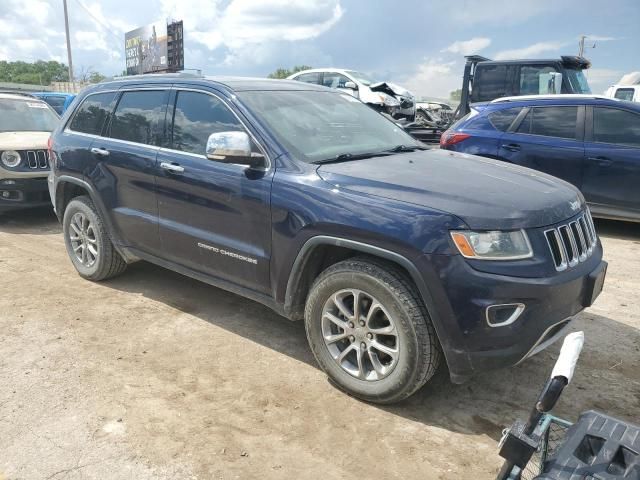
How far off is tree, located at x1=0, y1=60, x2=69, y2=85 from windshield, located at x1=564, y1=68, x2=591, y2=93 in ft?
238

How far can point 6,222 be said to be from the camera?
767 cm

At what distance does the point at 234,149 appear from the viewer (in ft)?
10.9

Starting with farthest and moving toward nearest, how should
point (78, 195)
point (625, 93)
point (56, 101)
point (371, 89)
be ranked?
point (56, 101) → point (625, 93) → point (371, 89) → point (78, 195)

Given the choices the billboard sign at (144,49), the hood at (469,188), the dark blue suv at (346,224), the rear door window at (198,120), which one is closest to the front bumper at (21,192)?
the dark blue suv at (346,224)

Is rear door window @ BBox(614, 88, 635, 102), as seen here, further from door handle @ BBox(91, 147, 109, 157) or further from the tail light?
door handle @ BBox(91, 147, 109, 157)

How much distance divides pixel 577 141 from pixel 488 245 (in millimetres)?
4793

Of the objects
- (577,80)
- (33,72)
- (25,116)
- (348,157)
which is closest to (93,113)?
(348,157)

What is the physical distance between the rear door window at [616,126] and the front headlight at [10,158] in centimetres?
736

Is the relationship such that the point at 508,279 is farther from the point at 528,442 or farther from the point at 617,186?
the point at 617,186

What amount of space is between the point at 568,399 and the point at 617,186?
4102 mm

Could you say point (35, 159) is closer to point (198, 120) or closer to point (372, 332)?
point (198, 120)

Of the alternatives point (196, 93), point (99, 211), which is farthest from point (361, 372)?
point (99, 211)

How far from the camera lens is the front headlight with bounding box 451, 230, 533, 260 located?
2.65 metres

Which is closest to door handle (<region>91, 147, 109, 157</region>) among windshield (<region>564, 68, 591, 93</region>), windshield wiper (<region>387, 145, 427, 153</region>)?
windshield wiper (<region>387, 145, 427, 153</region>)
